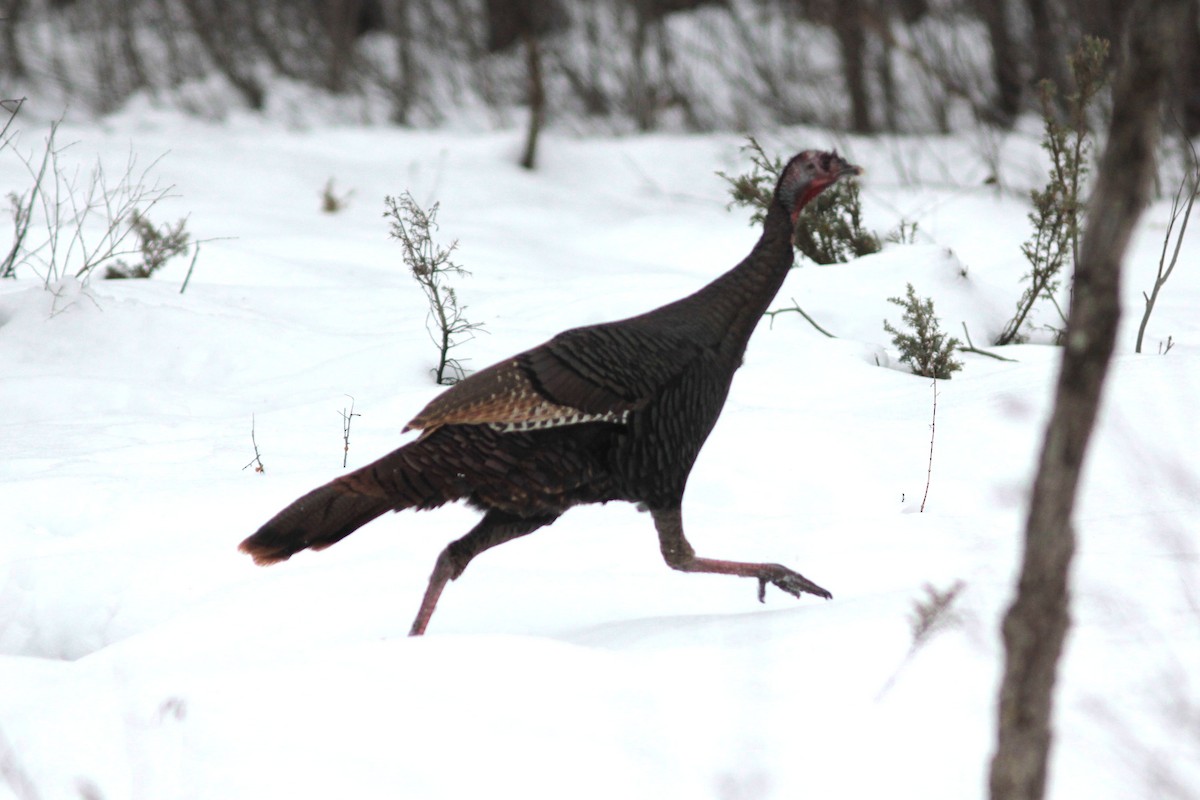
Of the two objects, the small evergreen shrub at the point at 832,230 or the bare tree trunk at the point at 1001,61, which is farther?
the bare tree trunk at the point at 1001,61

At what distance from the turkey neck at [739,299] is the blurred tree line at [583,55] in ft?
25.7

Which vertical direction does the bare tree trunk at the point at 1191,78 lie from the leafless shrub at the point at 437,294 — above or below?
above

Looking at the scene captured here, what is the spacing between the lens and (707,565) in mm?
3156

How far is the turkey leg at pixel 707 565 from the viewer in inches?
119

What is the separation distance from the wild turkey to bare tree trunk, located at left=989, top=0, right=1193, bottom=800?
5.44 feet

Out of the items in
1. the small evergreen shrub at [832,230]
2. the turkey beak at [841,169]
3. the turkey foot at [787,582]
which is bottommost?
the turkey foot at [787,582]

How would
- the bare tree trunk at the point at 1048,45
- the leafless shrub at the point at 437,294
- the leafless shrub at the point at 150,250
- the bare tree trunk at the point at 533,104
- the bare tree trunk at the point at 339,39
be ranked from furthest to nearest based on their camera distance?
the bare tree trunk at the point at 339,39 → the bare tree trunk at the point at 1048,45 → the bare tree trunk at the point at 533,104 → the leafless shrub at the point at 150,250 → the leafless shrub at the point at 437,294

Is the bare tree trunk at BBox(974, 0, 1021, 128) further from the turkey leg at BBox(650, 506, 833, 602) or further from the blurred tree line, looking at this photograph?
the turkey leg at BBox(650, 506, 833, 602)

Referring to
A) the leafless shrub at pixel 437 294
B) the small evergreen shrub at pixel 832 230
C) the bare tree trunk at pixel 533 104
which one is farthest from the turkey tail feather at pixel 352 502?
the bare tree trunk at pixel 533 104

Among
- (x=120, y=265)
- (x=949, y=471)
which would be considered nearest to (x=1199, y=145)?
(x=949, y=471)

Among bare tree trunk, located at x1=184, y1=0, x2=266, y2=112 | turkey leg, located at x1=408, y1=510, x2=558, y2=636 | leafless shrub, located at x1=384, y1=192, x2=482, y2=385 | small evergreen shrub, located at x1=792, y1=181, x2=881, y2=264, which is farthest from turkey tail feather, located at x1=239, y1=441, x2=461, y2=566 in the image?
bare tree trunk, located at x1=184, y1=0, x2=266, y2=112

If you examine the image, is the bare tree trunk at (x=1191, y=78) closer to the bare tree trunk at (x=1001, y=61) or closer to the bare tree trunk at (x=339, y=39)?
the bare tree trunk at (x=1001, y=61)

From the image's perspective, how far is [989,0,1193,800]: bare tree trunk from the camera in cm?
126

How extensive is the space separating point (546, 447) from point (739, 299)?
631 mm
